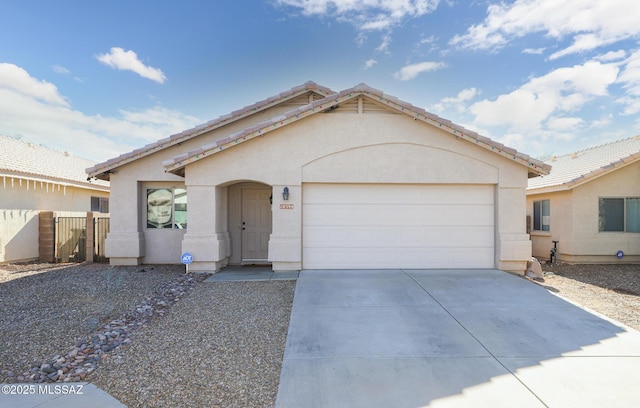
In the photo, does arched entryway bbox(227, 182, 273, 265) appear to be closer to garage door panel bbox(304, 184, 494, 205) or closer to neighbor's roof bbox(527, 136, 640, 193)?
garage door panel bbox(304, 184, 494, 205)

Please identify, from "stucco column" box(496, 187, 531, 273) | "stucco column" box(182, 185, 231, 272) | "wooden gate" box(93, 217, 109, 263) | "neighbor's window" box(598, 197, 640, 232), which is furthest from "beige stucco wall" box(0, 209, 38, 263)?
"neighbor's window" box(598, 197, 640, 232)

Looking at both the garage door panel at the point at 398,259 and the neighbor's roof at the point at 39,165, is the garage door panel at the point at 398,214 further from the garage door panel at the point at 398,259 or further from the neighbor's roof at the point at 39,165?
the neighbor's roof at the point at 39,165

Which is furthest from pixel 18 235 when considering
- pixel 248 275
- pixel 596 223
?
pixel 596 223

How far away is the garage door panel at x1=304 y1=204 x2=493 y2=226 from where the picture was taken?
362 inches

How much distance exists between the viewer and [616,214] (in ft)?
38.6

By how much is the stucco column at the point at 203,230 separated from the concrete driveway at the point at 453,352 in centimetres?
339

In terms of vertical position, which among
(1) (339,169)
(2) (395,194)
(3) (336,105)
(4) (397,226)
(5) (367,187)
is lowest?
(4) (397,226)

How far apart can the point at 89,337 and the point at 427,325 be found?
5277mm

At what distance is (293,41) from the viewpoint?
1355 cm

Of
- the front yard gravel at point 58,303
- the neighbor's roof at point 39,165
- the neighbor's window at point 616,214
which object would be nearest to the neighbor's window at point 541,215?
the neighbor's window at point 616,214

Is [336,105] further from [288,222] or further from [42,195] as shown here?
[42,195]

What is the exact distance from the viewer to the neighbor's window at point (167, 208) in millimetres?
10727

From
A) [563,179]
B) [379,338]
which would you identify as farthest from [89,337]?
[563,179]

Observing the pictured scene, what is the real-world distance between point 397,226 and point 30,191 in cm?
1350
